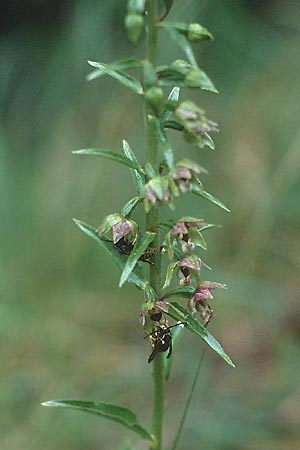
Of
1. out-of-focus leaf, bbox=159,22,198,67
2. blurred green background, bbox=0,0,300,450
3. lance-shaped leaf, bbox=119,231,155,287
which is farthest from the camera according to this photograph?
blurred green background, bbox=0,0,300,450

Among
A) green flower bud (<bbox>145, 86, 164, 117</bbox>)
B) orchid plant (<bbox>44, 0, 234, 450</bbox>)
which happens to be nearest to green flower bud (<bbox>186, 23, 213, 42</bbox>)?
orchid plant (<bbox>44, 0, 234, 450</bbox>)

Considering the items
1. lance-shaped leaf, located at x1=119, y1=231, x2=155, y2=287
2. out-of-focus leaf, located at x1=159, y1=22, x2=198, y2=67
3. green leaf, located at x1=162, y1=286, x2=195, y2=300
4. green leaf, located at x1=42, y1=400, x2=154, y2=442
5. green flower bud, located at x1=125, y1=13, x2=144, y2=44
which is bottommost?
green leaf, located at x1=42, y1=400, x2=154, y2=442

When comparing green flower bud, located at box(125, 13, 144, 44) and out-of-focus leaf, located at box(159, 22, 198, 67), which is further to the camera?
out-of-focus leaf, located at box(159, 22, 198, 67)

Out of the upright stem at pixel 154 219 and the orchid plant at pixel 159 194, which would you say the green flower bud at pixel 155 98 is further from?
the upright stem at pixel 154 219

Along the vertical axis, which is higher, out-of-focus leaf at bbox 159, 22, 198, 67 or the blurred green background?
out-of-focus leaf at bbox 159, 22, 198, 67

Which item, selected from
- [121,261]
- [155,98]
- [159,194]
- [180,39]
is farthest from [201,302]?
[180,39]

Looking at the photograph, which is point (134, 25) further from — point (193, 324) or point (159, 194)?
point (193, 324)

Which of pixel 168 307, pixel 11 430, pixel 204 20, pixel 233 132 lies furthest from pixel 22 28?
pixel 168 307

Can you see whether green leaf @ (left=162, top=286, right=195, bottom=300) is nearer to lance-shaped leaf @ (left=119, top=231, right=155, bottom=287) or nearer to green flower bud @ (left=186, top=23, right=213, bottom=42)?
lance-shaped leaf @ (left=119, top=231, right=155, bottom=287)
